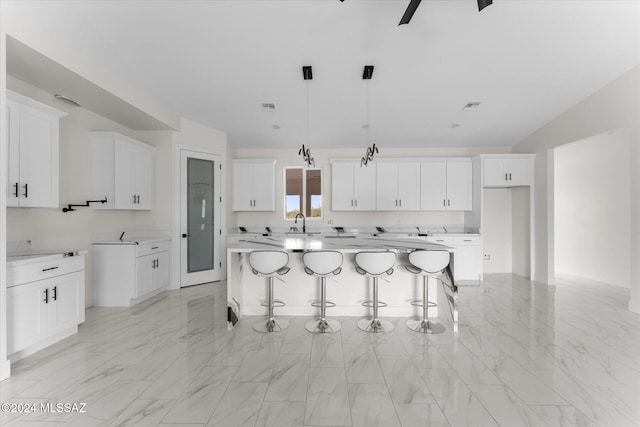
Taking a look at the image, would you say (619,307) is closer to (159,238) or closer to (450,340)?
(450,340)

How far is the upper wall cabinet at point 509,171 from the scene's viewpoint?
5594mm

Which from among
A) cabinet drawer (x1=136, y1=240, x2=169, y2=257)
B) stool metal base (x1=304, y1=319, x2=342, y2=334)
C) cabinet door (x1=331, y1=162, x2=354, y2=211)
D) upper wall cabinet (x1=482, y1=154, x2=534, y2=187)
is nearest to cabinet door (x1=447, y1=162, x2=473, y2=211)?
upper wall cabinet (x1=482, y1=154, x2=534, y2=187)

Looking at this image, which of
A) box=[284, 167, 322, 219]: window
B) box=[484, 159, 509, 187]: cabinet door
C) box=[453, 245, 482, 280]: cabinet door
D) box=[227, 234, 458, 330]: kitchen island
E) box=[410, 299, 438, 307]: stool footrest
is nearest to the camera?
box=[410, 299, 438, 307]: stool footrest

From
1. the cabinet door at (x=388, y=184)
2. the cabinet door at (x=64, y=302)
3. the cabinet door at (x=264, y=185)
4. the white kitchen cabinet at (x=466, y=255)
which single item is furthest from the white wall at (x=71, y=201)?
the white kitchen cabinet at (x=466, y=255)

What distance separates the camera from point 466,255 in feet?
17.8

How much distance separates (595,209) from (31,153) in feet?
28.3

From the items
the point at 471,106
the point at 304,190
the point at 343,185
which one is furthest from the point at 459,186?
the point at 304,190

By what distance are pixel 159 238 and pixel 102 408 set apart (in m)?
3.15

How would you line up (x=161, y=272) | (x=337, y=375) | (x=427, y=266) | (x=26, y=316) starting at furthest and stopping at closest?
(x=161, y=272)
(x=427, y=266)
(x=26, y=316)
(x=337, y=375)

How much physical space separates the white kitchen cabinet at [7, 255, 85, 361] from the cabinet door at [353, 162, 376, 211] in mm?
4501

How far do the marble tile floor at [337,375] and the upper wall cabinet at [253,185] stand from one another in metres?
2.80

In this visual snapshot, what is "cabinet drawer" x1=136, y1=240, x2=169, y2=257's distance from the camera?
4.11m

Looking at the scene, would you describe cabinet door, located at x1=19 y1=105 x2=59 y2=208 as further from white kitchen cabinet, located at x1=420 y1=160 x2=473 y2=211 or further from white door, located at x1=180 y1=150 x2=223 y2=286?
white kitchen cabinet, located at x1=420 y1=160 x2=473 y2=211

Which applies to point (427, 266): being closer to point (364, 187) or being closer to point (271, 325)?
point (271, 325)
